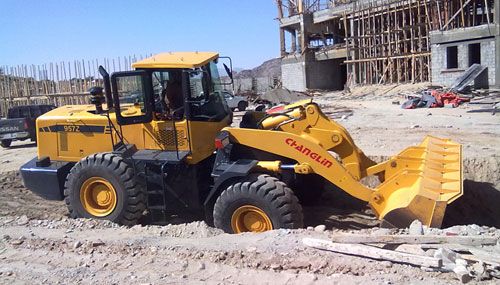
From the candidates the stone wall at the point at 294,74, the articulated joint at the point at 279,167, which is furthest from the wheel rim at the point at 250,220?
the stone wall at the point at 294,74

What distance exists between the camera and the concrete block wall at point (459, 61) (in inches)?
1063

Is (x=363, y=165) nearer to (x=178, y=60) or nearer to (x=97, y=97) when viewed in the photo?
(x=178, y=60)

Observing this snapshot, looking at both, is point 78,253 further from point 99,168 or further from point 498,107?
point 498,107

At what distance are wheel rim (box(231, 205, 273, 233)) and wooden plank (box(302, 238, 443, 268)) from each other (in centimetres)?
111

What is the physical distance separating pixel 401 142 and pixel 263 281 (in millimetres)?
8633

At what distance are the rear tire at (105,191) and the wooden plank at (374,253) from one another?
2861 mm

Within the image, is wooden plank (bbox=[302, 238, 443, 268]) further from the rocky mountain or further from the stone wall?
the rocky mountain

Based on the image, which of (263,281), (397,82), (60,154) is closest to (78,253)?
(263,281)

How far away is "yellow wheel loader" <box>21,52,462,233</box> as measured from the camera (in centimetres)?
645

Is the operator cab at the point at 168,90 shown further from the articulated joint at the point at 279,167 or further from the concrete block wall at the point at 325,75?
the concrete block wall at the point at 325,75

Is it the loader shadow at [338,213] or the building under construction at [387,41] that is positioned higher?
the building under construction at [387,41]

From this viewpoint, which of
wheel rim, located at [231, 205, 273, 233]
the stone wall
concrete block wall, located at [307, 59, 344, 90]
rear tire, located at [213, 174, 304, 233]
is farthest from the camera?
concrete block wall, located at [307, 59, 344, 90]

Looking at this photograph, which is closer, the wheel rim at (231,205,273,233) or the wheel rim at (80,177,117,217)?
the wheel rim at (231,205,273,233)

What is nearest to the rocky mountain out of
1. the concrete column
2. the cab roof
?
the concrete column
